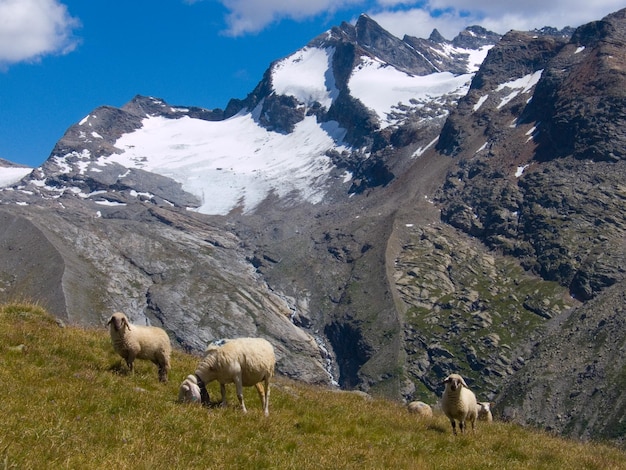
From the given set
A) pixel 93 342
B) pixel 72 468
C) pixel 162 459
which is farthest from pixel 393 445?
pixel 93 342

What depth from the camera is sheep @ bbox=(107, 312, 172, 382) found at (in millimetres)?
20000

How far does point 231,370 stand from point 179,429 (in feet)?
12.3

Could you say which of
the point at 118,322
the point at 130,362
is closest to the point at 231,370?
the point at 130,362

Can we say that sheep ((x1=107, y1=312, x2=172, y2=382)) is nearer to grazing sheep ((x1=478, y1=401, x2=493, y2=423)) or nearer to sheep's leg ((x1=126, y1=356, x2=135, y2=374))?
sheep's leg ((x1=126, y1=356, x2=135, y2=374))

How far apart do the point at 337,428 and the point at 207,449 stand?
5.31 meters

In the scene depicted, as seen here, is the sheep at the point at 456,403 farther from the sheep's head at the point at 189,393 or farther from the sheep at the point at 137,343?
the sheep at the point at 137,343

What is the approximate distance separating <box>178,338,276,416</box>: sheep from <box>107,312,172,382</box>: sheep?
2750mm

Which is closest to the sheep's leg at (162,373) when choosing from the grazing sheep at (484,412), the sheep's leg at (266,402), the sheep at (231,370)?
the sheep at (231,370)

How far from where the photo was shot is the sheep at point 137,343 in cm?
2000

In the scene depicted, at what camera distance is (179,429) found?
14.1m

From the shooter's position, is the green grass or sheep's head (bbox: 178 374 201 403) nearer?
the green grass

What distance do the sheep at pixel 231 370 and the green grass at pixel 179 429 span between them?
564 millimetres

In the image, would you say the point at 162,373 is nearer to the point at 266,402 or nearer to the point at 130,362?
the point at 130,362

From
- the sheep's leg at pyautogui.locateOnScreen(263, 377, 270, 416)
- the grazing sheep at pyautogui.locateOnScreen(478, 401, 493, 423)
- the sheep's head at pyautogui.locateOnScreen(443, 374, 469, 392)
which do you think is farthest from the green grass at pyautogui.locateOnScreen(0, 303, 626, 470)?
the grazing sheep at pyautogui.locateOnScreen(478, 401, 493, 423)
